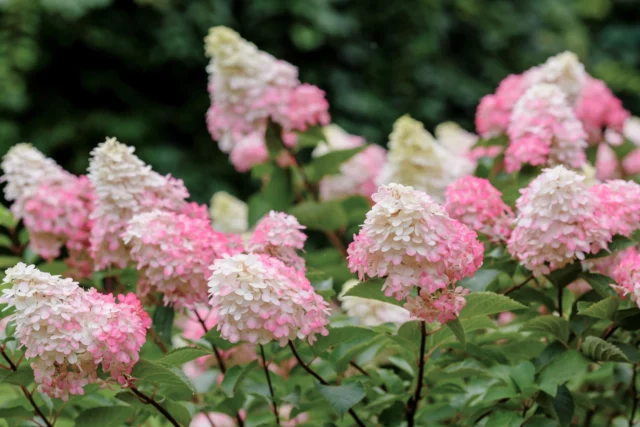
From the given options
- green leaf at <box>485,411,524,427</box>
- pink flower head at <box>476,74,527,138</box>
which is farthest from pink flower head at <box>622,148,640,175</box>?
green leaf at <box>485,411,524,427</box>

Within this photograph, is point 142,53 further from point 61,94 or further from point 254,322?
point 254,322

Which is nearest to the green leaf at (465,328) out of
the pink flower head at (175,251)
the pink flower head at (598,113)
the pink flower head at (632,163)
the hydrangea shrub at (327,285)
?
the hydrangea shrub at (327,285)

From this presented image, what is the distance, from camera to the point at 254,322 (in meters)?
1.41

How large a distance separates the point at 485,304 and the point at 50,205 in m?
1.14

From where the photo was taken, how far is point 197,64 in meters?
6.27

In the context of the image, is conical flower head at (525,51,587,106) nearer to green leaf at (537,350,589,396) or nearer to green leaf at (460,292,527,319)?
green leaf at (537,350,589,396)

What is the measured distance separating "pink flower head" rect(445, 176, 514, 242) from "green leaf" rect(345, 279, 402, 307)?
0.37 metres

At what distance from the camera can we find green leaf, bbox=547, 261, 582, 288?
5.57ft

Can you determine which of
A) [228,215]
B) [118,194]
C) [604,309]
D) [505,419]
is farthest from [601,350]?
[228,215]

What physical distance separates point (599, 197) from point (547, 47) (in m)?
6.50

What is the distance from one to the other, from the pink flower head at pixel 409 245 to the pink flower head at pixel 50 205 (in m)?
0.99

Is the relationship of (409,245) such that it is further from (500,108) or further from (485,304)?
(500,108)

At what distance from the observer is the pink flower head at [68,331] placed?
1.38 m

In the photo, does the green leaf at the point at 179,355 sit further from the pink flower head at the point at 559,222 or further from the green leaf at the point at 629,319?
the green leaf at the point at 629,319
